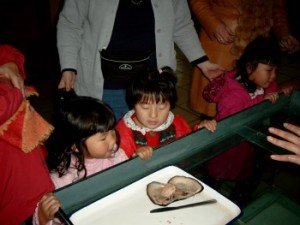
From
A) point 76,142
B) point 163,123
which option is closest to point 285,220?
point 163,123

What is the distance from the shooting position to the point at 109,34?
1676 mm

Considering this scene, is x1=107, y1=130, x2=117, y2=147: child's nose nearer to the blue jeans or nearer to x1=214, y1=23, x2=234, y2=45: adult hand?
the blue jeans

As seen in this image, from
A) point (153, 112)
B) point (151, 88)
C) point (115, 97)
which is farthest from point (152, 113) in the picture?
point (115, 97)

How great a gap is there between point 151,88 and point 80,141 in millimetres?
481

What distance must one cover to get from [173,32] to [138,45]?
0.29 m

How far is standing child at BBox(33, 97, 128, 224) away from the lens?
1.30m

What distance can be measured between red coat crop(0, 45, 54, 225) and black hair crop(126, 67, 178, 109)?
624 millimetres

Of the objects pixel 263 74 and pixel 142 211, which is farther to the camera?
pixel 263 74

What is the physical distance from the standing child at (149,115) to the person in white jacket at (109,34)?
24 centimetres

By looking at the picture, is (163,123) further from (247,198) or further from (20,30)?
(20,30)

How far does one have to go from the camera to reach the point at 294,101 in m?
1.40

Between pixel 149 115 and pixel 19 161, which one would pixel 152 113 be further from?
pixel 19 161

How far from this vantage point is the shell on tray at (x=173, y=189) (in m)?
0.89

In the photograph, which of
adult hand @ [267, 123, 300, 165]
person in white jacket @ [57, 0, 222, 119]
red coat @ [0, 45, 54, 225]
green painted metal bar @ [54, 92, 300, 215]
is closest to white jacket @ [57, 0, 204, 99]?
person in white jacket @ [57, 0, 222, 119]
